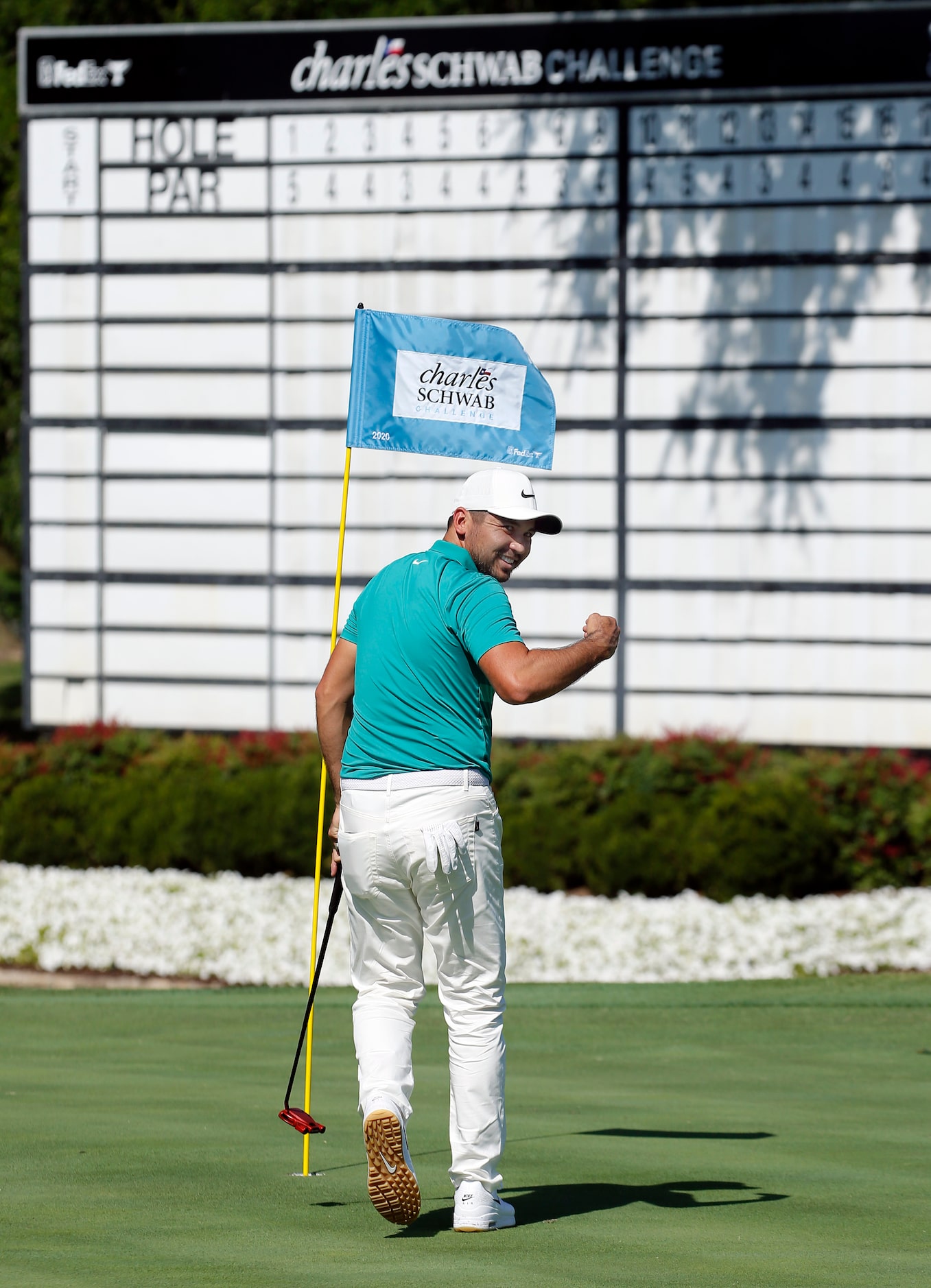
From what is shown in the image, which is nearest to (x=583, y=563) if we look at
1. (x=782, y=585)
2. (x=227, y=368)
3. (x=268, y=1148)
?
(x=782, y=585)

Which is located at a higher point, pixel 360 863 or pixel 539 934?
pixel 360 863

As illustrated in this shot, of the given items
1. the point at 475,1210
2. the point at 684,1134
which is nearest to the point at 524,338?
the point at 684,1134

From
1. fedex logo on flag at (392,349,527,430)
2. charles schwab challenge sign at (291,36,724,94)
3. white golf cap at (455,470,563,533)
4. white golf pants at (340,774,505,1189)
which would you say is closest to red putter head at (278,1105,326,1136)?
white golf pants at (340,774,505,1189)

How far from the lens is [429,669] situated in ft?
15.3

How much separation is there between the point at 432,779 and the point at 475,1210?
1.03 m

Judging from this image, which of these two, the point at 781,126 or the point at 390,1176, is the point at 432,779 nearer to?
the point at 390,1176

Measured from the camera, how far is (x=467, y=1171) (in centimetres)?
447

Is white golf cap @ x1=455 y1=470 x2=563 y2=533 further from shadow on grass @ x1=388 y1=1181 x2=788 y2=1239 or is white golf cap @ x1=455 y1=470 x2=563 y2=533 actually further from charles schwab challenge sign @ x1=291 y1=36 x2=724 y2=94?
charles schwab challenge sign @ x1=291 y1=36 x2=724 y2=94

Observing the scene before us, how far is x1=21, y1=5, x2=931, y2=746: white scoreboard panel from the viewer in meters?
13.2

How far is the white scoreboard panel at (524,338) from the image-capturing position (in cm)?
1320

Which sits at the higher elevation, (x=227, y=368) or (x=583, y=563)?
(x=227, y=368)

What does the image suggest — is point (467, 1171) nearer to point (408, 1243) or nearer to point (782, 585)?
point (408, 1243)

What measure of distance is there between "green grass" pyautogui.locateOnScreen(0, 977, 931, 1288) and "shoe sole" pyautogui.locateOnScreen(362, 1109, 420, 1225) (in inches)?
3.1

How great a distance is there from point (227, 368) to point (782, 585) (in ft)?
14.7
